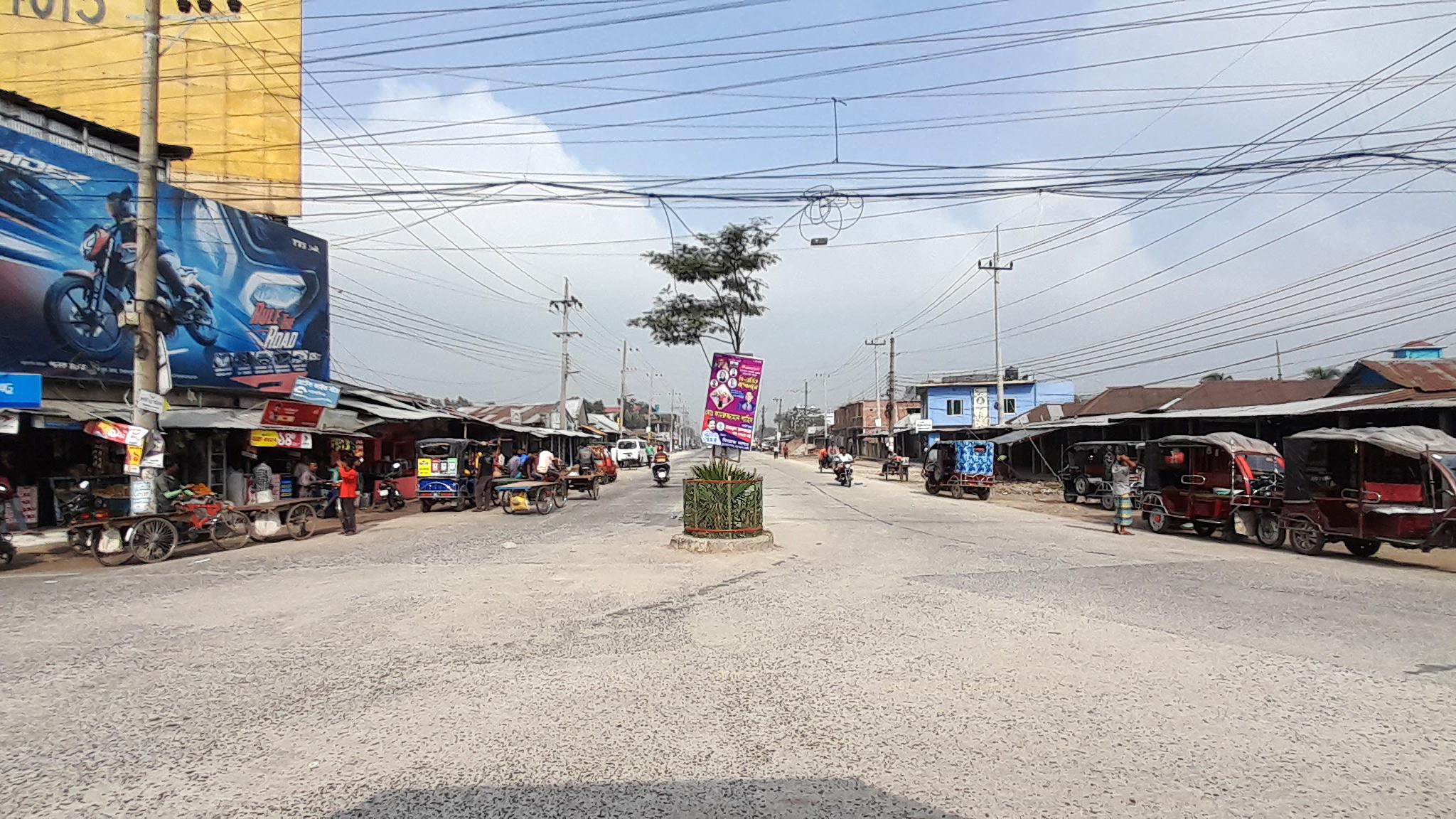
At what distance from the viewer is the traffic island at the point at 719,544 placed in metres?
13.0

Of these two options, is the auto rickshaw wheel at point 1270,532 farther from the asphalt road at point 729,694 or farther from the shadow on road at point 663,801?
the shadow on road at point 663,801

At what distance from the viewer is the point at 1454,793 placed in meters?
3.97

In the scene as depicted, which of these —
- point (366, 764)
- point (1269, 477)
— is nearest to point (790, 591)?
point (366, 764)

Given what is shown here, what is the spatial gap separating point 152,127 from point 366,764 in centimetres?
1371

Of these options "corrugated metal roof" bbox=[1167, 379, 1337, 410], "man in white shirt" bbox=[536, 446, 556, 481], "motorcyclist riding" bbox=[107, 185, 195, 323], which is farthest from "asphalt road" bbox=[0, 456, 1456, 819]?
"corrugated metal roof" bbox=[1167, 379, 1337, 410]

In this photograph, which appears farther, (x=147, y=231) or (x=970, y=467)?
(x=970, y=467)

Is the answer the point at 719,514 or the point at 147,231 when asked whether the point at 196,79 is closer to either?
the point at 147,231

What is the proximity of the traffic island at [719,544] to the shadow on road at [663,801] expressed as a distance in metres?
8.80

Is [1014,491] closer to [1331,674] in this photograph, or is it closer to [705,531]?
[705,531]

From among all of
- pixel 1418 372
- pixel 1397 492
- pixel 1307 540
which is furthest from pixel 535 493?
pixel 1418 372

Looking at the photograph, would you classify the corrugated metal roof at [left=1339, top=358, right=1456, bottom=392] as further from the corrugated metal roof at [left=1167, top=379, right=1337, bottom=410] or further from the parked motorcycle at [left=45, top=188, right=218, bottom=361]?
the parked motorcycle at [left=45, top=188, right=218, bottom=361]

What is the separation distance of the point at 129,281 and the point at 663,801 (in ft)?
70.4

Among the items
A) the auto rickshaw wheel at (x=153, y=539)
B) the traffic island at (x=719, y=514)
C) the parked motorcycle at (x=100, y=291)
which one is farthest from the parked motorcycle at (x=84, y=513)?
the traffic island at (x=719, y=514)

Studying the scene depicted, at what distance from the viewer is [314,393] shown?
1998 cm
